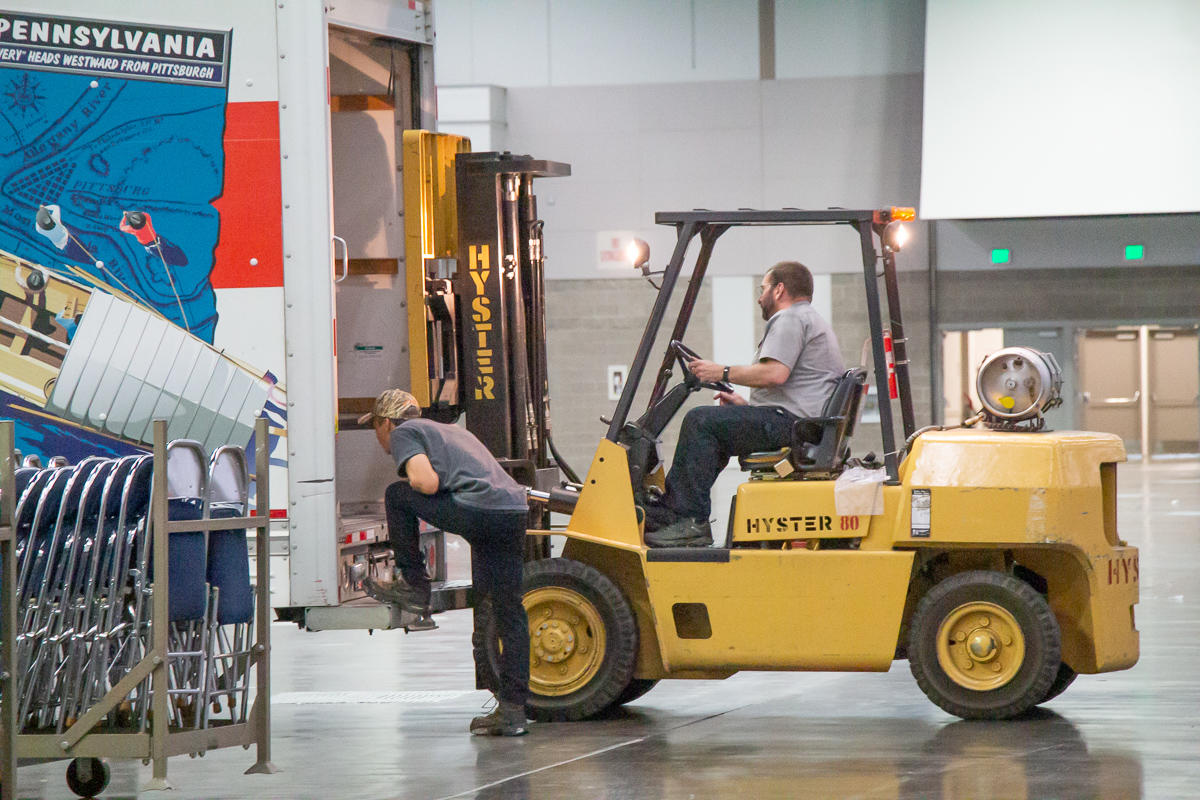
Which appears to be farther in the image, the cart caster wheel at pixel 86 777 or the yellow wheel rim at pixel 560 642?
the yellow wheel rim at pixel 560 642

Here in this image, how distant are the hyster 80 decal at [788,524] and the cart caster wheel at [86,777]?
294 cm

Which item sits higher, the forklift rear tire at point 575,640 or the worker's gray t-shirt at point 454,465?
the worker's gray t-shirt at point 454,465

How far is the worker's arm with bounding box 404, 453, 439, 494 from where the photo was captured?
7.27 m

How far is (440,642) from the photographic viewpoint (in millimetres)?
11266

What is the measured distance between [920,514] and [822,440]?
0.54m

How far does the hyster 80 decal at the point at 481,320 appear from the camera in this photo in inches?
330

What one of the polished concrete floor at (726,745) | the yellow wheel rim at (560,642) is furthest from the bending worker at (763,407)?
the polished concrete floor at (726,745)

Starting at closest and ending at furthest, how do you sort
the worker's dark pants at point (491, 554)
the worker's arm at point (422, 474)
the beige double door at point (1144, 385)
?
the worker's arm at point (422, 474) < the worker's dark pants at point (491, 554) < the beige double door at point (1144, 385)

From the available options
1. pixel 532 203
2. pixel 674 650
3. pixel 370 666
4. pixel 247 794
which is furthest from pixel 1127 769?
pixel 370 666

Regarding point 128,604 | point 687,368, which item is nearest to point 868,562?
point 687,368

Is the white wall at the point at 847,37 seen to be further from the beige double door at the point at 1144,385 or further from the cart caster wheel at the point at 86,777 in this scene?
the cart caster wheel at the point at 86,777

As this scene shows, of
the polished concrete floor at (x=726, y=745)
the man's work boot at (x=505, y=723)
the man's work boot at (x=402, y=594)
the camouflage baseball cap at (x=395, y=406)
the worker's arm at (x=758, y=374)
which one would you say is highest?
the worker's arm at (x=758, y=374)

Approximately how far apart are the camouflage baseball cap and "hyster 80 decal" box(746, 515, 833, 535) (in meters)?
1.60

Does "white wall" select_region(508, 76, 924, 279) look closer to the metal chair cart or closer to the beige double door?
the beige double door
